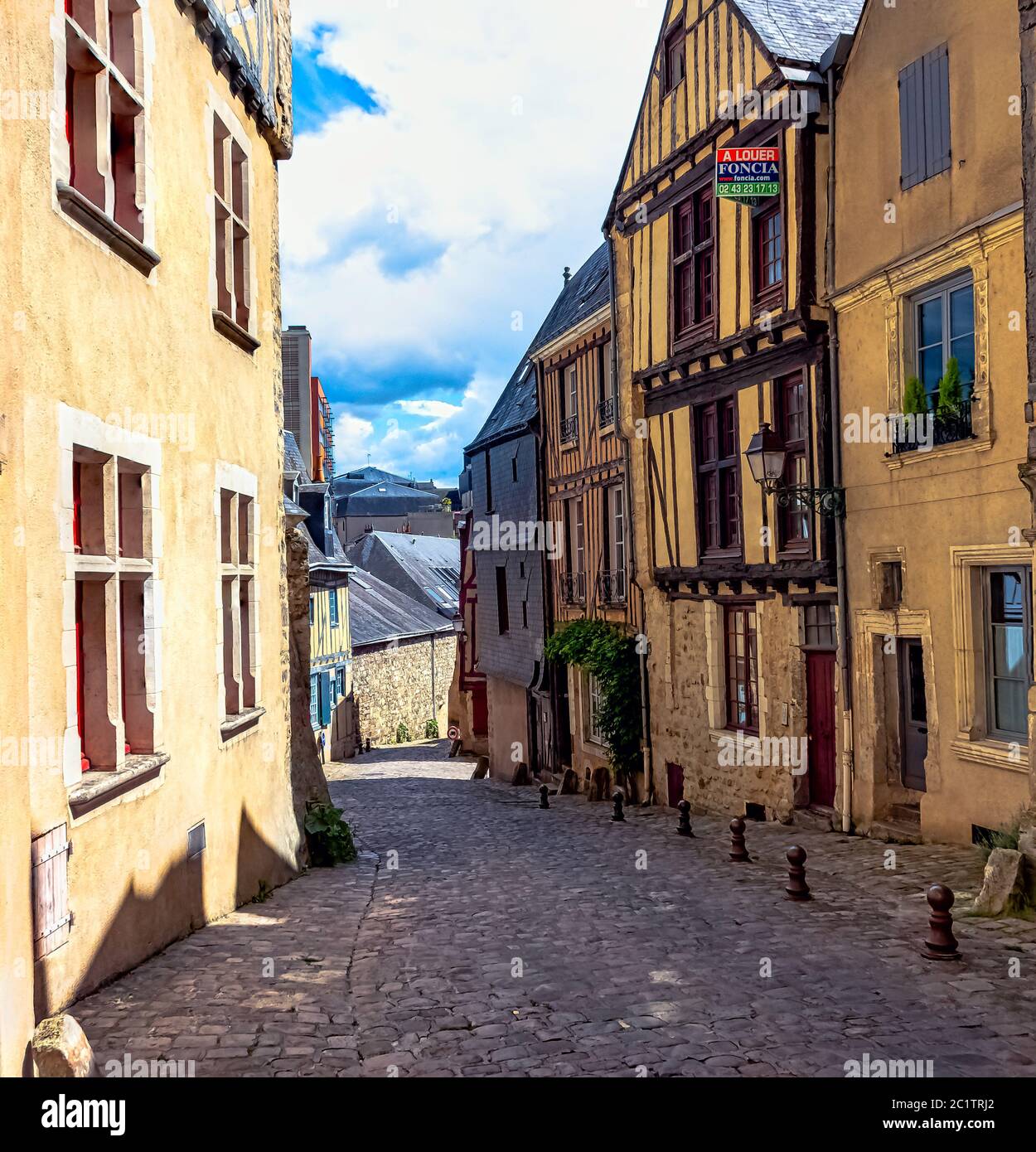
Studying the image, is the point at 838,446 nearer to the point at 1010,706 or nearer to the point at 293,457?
the point at 1010,706

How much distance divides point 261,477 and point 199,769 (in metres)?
2.95

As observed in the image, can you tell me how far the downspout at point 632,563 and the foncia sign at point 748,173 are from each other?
4.10 m

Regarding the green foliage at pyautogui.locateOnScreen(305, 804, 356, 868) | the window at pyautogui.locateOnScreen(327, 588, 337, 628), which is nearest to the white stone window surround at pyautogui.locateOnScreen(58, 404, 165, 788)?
the green foliage at pyautogui.locateOnScreen(305, 804, 356, 868)

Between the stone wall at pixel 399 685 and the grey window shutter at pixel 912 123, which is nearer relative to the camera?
the grey window shutter at pixel 912 123

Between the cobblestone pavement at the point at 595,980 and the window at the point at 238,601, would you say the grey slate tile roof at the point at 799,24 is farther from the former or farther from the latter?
the cobblestone pavement at the point at 595,980

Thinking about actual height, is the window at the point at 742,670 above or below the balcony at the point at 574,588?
below

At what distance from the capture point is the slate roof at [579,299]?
1719cm

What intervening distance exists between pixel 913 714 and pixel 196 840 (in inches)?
246

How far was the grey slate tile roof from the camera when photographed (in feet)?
36.7

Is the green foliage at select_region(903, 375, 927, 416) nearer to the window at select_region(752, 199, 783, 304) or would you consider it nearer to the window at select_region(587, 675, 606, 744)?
the window at select_region(752, 199, 783, 304)

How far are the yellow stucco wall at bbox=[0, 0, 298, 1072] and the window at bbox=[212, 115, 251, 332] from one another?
0.17 meters

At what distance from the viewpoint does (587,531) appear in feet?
55.3

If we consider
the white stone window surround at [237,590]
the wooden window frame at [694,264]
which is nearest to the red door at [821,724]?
the wooden window frame at [694,264]
